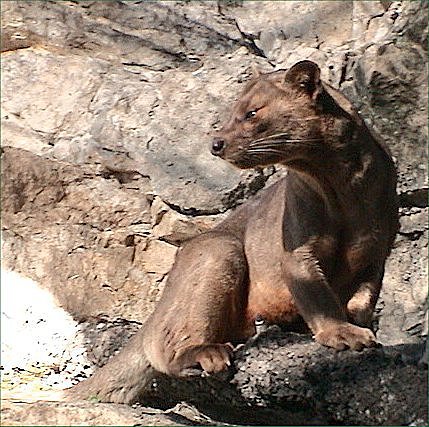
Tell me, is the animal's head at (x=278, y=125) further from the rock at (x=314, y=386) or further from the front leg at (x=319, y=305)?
the rock at (x=314, y=386)

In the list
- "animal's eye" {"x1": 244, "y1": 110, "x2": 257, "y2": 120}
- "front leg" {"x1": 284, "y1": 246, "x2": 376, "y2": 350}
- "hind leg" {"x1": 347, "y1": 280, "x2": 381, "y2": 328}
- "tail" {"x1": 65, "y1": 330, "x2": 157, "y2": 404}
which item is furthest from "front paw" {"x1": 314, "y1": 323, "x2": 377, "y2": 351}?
"animal's eye" {"x1": 244, "y1": 110, "x2": 257, "y2": 120}

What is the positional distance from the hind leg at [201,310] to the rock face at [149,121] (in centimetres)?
162

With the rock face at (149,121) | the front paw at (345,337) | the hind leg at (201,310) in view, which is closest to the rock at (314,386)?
the front paw at (345,337)

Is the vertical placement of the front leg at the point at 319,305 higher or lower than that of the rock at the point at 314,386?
higher

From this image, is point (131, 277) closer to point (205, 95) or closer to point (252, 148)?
point (205, 95)

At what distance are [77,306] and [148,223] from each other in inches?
29.7

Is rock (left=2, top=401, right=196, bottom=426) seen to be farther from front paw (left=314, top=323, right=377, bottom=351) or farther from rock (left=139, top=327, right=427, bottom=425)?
front paw (left=314, top=323, right=377, bottom=351)

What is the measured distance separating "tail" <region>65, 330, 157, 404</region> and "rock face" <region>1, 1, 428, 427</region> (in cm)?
162

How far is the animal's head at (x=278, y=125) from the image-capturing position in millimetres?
4383

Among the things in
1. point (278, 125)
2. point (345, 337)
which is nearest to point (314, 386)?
point (345, 337)

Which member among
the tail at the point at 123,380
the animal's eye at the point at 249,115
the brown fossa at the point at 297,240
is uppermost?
the animal's eye at the point at 249,115

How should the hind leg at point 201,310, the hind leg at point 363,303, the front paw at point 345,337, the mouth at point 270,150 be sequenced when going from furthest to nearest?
the hind leg at point 363,303, the mouth at point 270,150, the hind leg at point 201,310, the front paw at point 345,337

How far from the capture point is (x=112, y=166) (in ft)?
21.8

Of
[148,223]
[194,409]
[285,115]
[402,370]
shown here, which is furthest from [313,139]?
[148,223]
